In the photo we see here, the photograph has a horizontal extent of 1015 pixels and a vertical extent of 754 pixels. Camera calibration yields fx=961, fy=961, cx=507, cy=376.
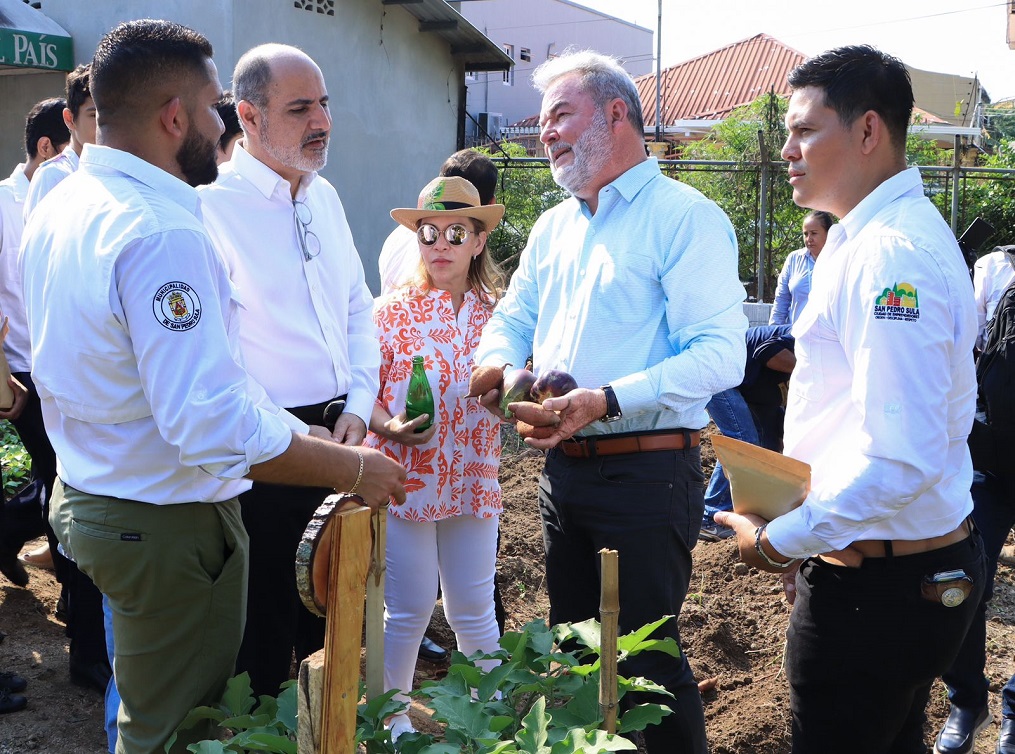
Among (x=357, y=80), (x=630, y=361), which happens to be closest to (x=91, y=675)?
(x=630, y=361)

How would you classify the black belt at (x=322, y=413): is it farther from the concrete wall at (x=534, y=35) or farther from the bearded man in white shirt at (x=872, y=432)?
the concrete wall at (x=534, y=35)

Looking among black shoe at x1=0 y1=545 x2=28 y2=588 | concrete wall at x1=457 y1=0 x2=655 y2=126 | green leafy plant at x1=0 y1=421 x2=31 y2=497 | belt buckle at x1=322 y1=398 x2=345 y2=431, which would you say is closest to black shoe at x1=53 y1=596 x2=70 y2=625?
black shoe at x1=0 y1=545 x2=28 y2=588

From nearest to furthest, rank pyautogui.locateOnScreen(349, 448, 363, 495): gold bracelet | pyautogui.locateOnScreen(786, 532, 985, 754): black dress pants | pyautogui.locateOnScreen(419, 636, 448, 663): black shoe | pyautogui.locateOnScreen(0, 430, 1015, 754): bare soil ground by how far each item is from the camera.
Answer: pyautogui.locateOnScreen(786, 532, 985, 754): black dress pants → pyautogui.locateOnScreen(349, 448, 363, 495): gold bracelet → pyautogui.locateOnScreen(0, 430, 1015, 754): bare soil ground → pyautogui.locateOnScreen(419, 636, 448, 663): black shoe

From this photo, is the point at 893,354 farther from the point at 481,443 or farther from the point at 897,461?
the point at 481,443

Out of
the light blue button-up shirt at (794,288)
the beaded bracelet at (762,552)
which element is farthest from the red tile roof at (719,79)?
the beaded bracelet at (762,552)

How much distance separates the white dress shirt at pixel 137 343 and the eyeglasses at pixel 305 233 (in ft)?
2.70

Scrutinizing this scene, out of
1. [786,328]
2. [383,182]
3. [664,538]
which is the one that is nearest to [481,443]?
[664,538]

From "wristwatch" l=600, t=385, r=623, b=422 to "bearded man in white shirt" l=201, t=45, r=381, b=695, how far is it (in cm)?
83

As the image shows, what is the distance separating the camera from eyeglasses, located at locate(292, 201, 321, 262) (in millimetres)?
3096

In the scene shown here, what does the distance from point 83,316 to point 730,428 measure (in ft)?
16.1

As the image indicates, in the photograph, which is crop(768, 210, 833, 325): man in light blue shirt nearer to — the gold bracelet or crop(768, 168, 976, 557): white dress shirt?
crop(768, 168, 976, 557): white dress shirt

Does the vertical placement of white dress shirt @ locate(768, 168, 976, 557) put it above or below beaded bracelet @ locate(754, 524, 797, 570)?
above

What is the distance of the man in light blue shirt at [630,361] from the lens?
107 inches

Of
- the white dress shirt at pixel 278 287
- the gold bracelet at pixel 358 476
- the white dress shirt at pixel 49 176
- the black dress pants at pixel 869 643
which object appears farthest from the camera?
the white dress shirt at pixel 49 176
